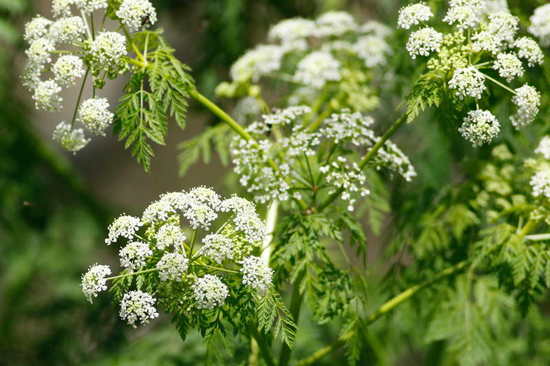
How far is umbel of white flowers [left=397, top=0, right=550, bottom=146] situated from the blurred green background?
1.26 metres

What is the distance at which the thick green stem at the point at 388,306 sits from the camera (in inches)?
95.2

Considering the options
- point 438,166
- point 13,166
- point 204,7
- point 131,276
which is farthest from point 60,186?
point 131,276

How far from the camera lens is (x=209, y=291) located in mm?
1725

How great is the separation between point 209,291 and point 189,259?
145 millimetres

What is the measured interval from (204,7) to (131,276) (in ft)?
9.25

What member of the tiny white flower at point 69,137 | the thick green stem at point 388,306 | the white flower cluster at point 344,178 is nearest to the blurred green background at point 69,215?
the thick green stem at point 388,306

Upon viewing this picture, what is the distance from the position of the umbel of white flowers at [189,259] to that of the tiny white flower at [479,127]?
723 mm

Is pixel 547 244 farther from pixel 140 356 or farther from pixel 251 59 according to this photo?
pixel 140 356

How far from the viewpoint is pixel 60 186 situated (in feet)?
16.8

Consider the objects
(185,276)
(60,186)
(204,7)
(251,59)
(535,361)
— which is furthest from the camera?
(60,186)

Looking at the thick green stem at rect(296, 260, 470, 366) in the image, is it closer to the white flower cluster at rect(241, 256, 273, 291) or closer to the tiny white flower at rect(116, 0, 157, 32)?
the white flower cluster at rect(241, 256, 273, 291)

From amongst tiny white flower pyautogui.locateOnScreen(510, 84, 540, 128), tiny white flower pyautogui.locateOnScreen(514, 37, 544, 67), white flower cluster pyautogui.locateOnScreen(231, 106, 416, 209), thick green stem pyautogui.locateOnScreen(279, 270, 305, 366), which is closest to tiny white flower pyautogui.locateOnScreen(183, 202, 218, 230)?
white flower cluster pyautogui.locateOnScreen(231, 106, 416, 209)

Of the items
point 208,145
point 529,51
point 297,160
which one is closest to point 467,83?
point 529,51

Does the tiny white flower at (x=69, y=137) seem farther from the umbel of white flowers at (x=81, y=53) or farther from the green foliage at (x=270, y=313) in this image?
the green foliage at (x=270, y=313)
